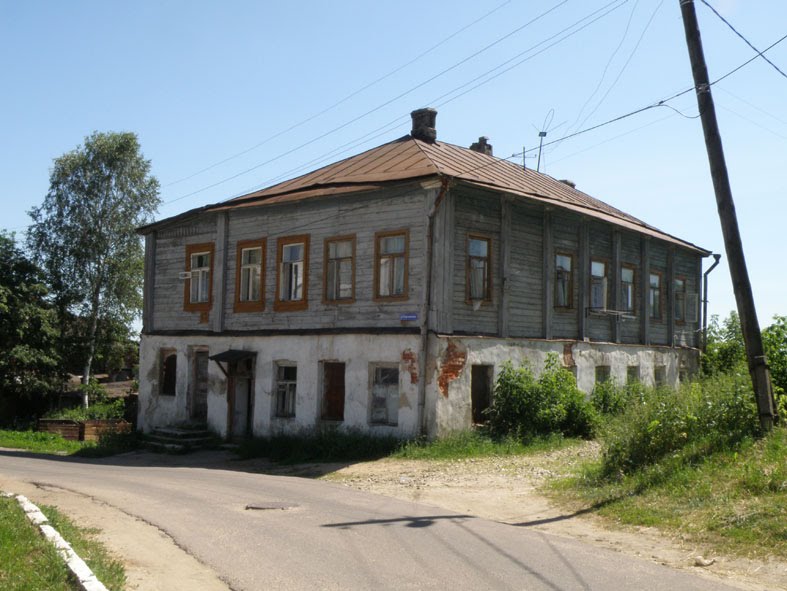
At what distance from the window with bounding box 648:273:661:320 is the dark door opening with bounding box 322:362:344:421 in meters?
11.5

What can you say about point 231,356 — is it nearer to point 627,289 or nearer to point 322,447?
point 322,447

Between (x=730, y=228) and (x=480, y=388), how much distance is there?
9.13m

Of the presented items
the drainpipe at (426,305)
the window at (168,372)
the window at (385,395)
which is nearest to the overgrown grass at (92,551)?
the drainpipe at (426,305)

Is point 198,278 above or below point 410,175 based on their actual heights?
below

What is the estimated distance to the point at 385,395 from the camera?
1895 cm

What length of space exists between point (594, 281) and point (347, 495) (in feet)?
42.4

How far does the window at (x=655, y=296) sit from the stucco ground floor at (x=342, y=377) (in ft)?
4.11

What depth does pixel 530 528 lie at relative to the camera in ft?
33.3

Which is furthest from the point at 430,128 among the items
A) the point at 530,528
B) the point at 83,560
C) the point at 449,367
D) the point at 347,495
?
the point at 83,560

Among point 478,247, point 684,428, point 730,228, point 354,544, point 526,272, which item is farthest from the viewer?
point 526,272

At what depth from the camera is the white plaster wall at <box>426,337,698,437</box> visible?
18062mm

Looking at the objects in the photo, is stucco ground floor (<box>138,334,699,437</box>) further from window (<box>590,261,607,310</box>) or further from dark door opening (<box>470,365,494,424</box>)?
window (<box>590,261,607,310</box>)

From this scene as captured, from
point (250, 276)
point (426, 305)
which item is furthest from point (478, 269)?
point (250, 276)

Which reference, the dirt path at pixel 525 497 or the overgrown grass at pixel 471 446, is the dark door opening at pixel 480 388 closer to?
the overgrown grass at pixel 471 446
